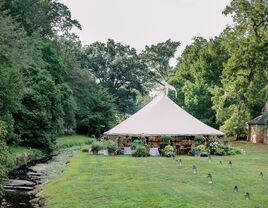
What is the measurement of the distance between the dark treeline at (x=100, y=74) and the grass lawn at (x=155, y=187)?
453 centimetres

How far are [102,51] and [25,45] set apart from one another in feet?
164

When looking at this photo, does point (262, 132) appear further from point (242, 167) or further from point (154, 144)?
point (242, 167)

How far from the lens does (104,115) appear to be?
78.8 meters

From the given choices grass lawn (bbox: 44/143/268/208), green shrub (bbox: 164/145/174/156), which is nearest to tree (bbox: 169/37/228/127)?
green shrub (bbox: 164/145/174/156)

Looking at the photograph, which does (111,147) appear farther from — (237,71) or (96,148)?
(237,71)

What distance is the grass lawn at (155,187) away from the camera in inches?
677

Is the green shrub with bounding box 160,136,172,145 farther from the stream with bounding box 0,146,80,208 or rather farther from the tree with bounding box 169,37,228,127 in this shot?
the tree with bounding box 169,37,228,127

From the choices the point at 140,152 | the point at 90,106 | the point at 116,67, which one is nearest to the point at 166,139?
the point at 140,152

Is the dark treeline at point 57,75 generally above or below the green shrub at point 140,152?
above

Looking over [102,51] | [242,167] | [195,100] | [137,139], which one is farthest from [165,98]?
[102,51]

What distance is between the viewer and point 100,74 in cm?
9594

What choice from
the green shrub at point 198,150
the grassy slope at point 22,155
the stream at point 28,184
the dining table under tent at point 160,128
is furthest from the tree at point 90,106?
the green shrub at point 198,150

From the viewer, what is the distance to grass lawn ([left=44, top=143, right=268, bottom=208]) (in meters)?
17.2

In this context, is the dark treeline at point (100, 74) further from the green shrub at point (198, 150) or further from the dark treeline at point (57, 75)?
the green shrub at point (198, 150)
